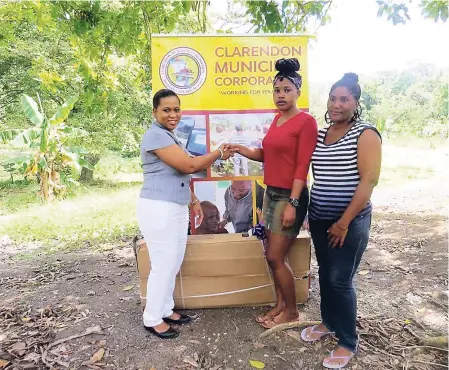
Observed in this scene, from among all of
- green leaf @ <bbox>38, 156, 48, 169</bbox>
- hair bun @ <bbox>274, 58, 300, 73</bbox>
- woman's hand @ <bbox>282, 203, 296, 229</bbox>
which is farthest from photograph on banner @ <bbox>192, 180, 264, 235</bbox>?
green leaf @ <bbox>38, 156, 48, 169</bbox>

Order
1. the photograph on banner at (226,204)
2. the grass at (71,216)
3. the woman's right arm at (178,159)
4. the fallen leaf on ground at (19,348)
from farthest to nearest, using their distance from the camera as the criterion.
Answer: the grass at (71,216) → the photograph on banner at (226,204) → the fallen leaf on ground at (19,348) → the woman's right arm at (178,159)

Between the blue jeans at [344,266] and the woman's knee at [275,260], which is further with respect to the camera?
the woman's knee at [275,260]

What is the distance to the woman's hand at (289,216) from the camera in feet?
8.83

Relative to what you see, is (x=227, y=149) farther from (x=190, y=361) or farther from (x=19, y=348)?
(x=19, y=348)

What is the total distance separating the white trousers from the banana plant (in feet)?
22.7

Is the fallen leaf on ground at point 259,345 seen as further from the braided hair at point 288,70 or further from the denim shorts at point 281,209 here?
the braided hair at point 288,70

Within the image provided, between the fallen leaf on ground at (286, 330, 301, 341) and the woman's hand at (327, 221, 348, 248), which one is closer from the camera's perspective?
the woman's hand at (327, 221, 348, 248)

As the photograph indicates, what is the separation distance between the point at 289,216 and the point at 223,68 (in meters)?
1.65

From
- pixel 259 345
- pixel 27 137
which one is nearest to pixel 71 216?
pixel 27 137

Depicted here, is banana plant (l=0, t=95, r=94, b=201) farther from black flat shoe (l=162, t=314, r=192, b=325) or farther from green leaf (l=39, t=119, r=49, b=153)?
black flat shoe (l=162, t=314, r=192, b=325)

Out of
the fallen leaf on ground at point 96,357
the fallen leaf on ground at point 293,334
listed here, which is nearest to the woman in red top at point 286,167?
the fallen leaf on ground at point 293,334

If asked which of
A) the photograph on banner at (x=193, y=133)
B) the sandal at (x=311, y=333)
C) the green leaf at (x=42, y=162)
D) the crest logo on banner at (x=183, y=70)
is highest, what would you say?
the crest logo on banner at (x=183, y=70)

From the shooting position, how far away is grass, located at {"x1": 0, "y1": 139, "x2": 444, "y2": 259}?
268 inches

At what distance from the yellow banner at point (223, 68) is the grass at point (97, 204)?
11.1ft
